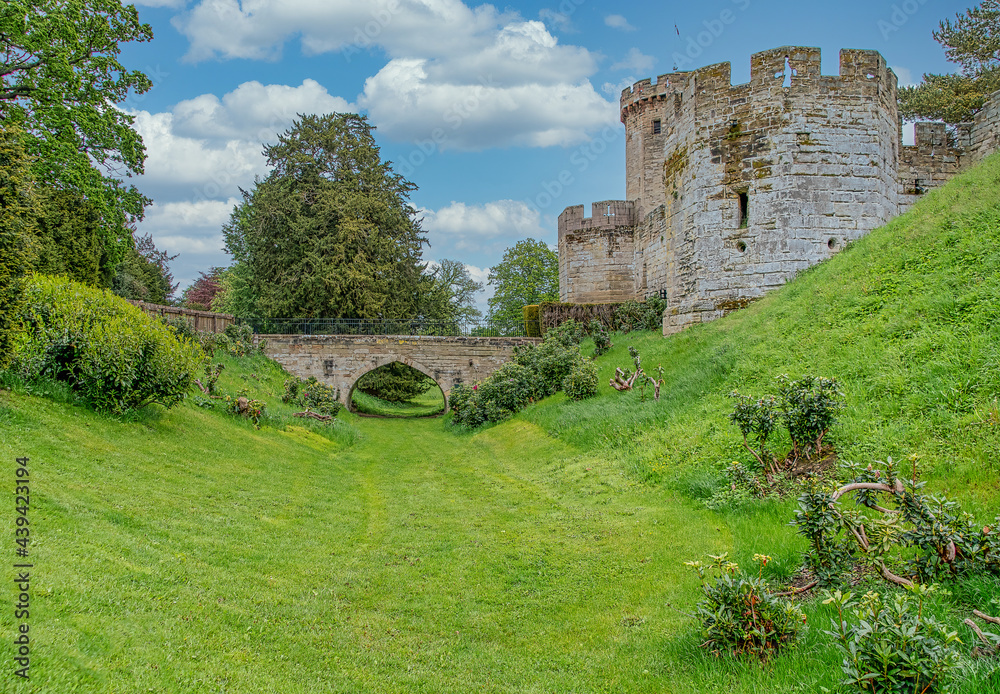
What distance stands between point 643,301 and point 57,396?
1856cm

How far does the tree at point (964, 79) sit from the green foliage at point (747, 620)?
28.3m

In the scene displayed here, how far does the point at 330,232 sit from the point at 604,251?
14.0 metres

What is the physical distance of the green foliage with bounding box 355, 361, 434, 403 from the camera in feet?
108

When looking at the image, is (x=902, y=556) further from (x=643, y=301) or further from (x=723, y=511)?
(x=643, y=301)

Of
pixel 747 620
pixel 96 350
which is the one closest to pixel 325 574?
pixel 747 620

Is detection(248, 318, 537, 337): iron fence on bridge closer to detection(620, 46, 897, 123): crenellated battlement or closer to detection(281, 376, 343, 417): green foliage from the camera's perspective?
detection(281, 376, 343, 417): green foliage

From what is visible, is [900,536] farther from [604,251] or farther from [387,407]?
[387,407]

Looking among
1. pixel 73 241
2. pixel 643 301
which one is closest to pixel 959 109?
pixel 643 301

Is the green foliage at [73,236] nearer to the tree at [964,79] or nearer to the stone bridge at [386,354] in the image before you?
the stone bridge at [386,354]

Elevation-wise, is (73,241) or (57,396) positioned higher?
(73,241)

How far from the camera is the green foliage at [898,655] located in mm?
2459

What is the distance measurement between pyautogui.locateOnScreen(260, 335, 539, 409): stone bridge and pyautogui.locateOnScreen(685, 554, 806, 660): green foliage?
72.1 ft

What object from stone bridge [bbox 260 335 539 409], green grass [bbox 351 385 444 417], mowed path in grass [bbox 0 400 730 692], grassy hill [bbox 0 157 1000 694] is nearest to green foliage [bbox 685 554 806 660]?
grassy hill [bbox 0 157 1000 694]

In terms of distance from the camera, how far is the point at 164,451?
8781 millimetres
